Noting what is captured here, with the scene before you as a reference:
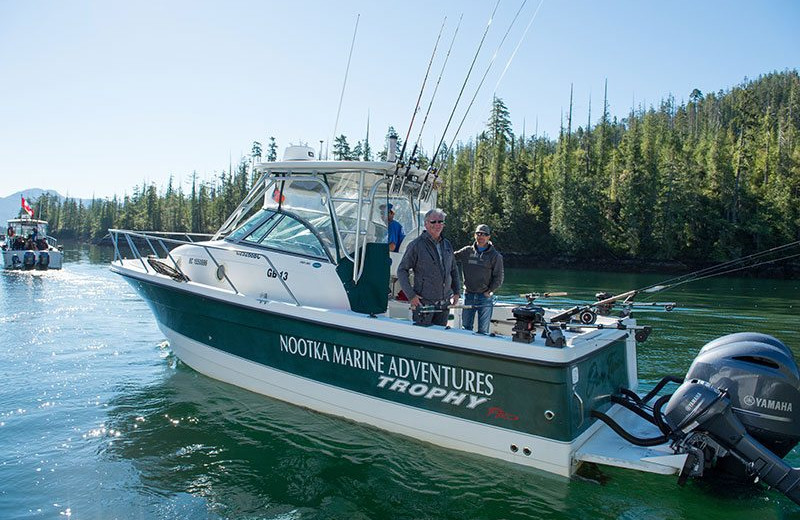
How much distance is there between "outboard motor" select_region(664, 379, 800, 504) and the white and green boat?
4cm

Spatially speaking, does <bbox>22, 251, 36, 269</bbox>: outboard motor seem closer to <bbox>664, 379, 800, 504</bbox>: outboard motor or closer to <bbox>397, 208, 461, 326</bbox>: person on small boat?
<bbox>397, 208, 461, 326</bbox>: person on small boat

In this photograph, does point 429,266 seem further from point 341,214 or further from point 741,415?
point 741,415

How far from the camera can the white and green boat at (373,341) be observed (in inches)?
179

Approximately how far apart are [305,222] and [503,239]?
160 feet

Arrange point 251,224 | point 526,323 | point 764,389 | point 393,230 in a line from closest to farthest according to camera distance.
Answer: point 764,389 → point 526,323 → point 393,230 → point 251,224

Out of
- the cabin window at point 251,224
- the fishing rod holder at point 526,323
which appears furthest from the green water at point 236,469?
the cabin window at point 251,224

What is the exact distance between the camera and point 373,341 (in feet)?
17.3

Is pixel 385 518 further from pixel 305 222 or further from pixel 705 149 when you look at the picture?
pixel 705 149

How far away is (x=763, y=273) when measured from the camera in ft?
116

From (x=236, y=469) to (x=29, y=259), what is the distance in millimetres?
27798

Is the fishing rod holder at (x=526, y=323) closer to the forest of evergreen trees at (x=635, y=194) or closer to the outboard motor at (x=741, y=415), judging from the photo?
the outboard motor at (x=741, y=415)

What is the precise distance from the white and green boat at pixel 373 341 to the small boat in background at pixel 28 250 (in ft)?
78.3

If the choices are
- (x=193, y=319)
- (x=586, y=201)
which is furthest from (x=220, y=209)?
(x=193, y=319)

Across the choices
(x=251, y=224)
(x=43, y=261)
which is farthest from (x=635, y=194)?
(x=251, y=224)
